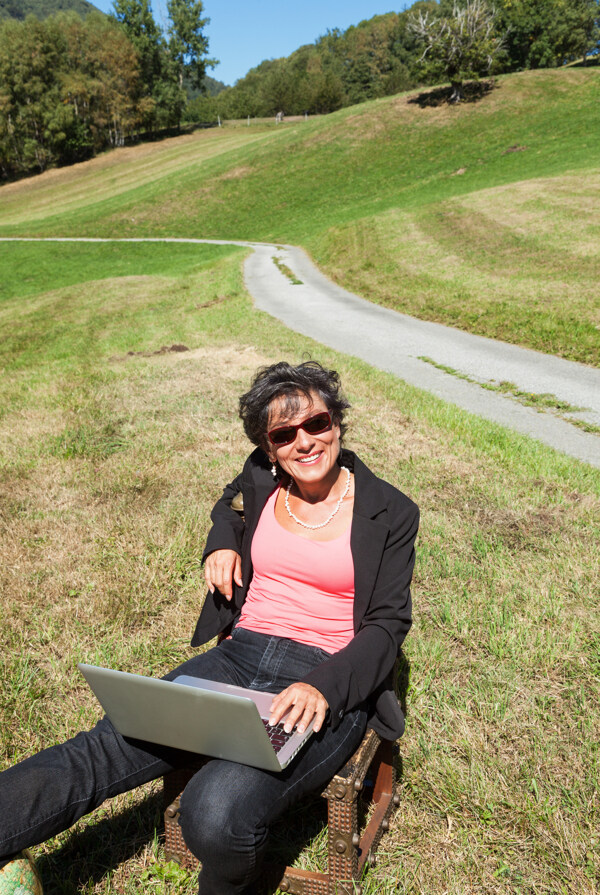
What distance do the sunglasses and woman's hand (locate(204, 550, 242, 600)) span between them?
59 cm

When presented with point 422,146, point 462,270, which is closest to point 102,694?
point 462,270

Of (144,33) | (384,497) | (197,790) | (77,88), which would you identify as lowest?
(197,790)

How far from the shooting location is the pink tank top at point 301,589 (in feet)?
8.59

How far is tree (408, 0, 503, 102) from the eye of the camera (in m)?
41.5

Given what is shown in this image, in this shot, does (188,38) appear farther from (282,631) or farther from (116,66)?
(282,631)

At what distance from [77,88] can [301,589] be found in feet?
264

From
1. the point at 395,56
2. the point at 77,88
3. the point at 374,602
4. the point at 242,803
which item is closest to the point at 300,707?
the point at 242,803

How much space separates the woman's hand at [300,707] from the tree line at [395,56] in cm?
4716

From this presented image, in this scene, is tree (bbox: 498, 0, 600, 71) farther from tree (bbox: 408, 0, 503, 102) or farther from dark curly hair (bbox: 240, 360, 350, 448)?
dark curly hair (bbox: 240, 360, 350, 448)

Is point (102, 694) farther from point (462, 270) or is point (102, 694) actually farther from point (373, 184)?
point (373, 184)

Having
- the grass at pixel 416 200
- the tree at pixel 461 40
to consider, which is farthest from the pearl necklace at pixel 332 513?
the tree at pixel 461 40

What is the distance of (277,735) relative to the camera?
2107mm

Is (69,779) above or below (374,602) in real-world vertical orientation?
below

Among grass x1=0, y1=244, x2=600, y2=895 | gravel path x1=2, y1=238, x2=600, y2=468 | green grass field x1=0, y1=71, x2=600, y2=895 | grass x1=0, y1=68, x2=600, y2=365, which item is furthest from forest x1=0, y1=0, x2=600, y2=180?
grass x1=0, y1=244, x2=600, y2=895
